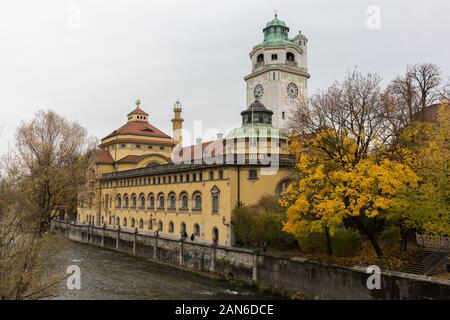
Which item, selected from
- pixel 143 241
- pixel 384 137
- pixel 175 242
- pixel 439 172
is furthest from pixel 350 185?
pixel 143 241

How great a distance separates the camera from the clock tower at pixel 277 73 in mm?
66375

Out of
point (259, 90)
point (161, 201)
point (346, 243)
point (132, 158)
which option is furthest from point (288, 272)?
point (259, 90)

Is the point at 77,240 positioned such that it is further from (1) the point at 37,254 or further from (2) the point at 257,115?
(1) the point at 37,254

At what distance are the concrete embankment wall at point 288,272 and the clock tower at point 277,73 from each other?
32.1m

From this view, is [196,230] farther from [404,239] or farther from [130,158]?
[130,158]

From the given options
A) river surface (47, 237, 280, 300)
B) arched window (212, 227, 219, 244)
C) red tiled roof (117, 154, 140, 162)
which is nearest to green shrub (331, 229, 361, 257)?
river surface (47, 237, 280, 300)

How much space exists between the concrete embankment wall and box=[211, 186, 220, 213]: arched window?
4.40m

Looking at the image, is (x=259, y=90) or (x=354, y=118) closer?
(x=354, y=118)

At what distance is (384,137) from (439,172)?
7180mm

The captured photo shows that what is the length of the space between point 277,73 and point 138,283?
44.5m

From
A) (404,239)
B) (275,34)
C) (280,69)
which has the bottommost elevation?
(404,239)

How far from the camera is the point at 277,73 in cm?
6656

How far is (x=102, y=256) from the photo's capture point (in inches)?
1778

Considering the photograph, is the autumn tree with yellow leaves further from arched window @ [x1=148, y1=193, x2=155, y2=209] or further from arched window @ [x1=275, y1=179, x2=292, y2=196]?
arched window @ [x1=148, y1=193, x2=155, y2=209]
